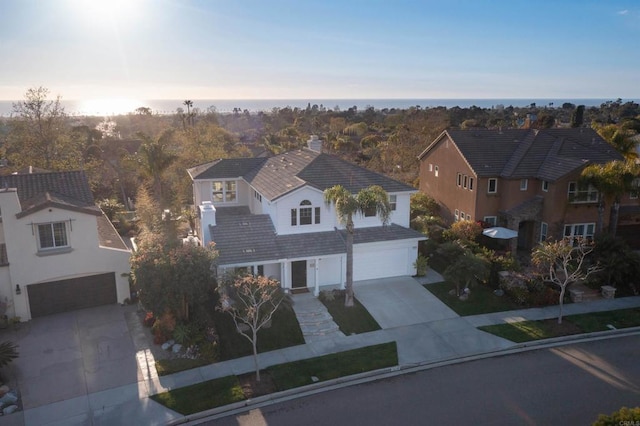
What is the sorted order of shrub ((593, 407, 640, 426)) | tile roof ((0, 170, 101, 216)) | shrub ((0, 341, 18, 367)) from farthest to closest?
1. tile roof ((0, 170, 101, 216))
2. shrub ((0, 341, 18, 367))
3. shrub ((593, 407, 640, 426))

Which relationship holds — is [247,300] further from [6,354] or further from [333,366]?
[6,354]

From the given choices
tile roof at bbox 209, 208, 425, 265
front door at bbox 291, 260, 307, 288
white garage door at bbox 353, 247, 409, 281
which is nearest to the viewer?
tile roof at bbox 209, 208, 425, 265

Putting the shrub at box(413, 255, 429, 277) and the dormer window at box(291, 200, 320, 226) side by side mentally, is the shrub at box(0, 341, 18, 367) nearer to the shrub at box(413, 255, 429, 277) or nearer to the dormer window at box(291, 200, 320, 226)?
the dormer window at box(291, 200, 320, 226)

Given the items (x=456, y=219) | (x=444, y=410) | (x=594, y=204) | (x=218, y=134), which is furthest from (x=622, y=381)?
(x=218, y=134)

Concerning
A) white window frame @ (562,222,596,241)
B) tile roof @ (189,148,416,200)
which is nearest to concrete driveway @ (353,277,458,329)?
tile roof @ (189,148,416,200)

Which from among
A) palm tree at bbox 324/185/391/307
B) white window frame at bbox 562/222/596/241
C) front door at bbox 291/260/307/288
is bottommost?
front door at bbox 291/260/307/288
